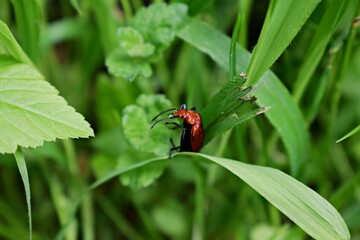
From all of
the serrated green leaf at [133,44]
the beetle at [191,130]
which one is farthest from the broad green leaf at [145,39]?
the beetle at [191,130]

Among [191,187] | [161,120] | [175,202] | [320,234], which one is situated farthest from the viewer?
[191,187]

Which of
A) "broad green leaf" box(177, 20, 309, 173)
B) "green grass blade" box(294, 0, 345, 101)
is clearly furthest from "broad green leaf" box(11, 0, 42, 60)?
"green grass blade" box(294, 0, 345, 101)

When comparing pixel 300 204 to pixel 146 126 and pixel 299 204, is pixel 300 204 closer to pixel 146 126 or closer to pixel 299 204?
pixel 299 204

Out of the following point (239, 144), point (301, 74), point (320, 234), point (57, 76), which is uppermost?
point (57, 76)

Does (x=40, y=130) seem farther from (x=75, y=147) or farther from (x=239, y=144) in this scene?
(x=75, y=147)

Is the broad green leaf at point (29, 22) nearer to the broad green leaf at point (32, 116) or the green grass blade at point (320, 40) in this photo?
the broad green leaf at point (32, 116)

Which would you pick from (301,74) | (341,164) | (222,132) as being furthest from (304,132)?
(341,164)
